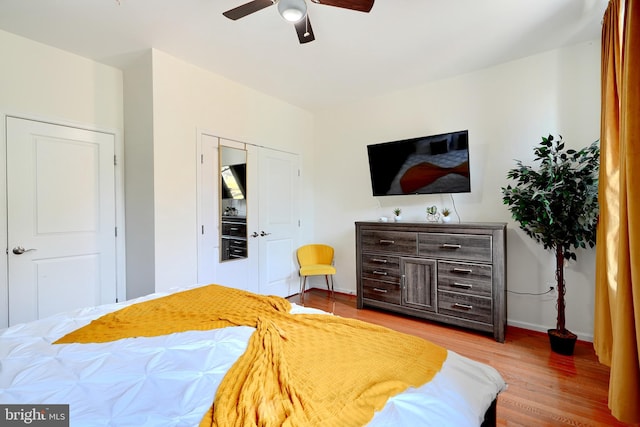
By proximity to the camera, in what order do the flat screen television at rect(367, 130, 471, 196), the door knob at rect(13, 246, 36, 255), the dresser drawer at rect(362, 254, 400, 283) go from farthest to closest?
the dresser drawer at rect(362, 254, 400, 283) → the flat screen television at rect(367, 130, 471, 196) → the door knob at rect(13, 246, 36, 255)

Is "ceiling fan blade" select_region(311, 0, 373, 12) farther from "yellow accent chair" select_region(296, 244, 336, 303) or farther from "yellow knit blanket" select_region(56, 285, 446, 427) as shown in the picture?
"yellow accent chair" select_region(296, 244, 336, 303)

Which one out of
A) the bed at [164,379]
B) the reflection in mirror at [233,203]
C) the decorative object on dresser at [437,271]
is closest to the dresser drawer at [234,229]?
the reflection in mirror at [233,203]

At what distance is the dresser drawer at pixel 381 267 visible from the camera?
11.1 feet

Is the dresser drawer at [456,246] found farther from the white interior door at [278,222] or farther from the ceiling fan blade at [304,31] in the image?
the ceiling fan blade at [304,31]

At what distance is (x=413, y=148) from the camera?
11.1 ft

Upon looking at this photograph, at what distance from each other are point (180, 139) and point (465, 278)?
10.5 feet

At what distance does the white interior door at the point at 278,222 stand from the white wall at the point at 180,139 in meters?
0.64

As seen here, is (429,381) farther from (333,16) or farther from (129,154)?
(129,154)

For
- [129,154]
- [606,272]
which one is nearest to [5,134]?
[129,154]

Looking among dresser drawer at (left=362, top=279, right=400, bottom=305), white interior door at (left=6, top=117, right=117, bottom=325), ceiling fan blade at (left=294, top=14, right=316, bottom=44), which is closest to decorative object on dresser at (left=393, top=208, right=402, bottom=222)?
dresser drawer at (left=362, top=279, right=400, bottom=305)

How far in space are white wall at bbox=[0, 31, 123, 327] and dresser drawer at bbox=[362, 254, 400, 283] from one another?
3.08m

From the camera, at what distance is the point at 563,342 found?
8.18 feet

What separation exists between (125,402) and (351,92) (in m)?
3.82

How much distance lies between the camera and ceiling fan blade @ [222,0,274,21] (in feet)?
6.13
